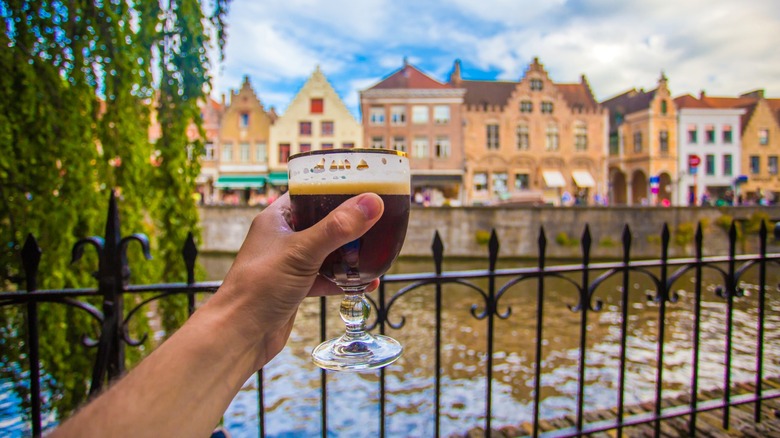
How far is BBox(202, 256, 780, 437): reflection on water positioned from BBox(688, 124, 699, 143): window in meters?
23.9

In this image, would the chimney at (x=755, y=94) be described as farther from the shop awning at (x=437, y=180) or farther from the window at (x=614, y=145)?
the shop awning at (x=437, y=180)

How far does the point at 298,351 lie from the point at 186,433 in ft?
22.0

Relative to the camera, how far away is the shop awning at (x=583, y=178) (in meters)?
27.9

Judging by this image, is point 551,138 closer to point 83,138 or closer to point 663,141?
point 663,141

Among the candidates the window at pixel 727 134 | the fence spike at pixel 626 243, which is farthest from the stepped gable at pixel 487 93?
the fence spike at pixel 626 243

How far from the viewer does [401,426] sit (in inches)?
185

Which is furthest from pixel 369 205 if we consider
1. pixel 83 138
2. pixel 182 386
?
pixel 83 138

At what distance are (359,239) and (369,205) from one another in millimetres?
96

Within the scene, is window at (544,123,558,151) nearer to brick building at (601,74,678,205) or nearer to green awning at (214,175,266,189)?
brick building at (601,74,678,205)

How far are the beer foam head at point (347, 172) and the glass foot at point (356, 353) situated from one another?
0.30m

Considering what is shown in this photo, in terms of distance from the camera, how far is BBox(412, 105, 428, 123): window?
26.3m

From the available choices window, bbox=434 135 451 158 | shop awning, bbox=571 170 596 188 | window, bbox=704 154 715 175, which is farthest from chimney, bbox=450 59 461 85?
window, bbox=704 154 715 175

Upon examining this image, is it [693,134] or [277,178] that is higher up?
[693,134]

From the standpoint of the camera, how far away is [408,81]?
86.2 feet
